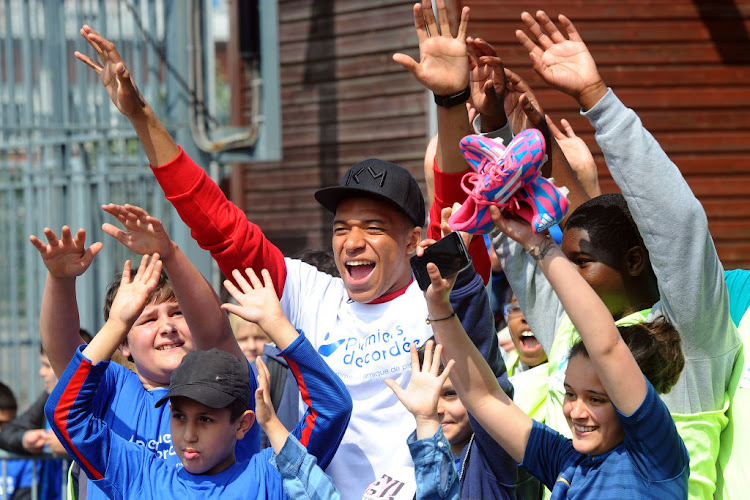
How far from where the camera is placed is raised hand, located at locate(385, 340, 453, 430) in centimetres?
239

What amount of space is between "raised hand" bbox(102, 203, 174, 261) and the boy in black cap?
0.09 m

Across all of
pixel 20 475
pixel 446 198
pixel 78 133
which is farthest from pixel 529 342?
pixel 78 133

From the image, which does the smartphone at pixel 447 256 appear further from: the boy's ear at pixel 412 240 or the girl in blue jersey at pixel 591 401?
the boy's ear at pixel 412 240

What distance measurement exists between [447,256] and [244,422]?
0.92 m

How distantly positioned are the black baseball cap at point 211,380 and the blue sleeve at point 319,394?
257 mm

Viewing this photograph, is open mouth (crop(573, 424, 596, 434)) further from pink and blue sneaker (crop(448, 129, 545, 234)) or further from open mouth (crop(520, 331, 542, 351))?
open mouth (crop(520, 331, 542, 351))

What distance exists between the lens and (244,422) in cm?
284

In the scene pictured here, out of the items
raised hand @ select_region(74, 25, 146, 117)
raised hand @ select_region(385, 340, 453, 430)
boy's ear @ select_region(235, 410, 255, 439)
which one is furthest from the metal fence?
Result: raised hand @ select_region(385, 340, 453, 430)

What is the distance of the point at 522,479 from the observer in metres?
2.65

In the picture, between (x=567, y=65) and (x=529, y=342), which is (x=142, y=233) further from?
(x=529, y=342)

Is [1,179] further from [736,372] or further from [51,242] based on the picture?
[736,372]

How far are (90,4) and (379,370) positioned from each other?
560 cm

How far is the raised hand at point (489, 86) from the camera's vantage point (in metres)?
2.87

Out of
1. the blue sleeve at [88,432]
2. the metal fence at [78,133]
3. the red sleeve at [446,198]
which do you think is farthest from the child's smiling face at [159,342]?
the metal fence at [78,133]
